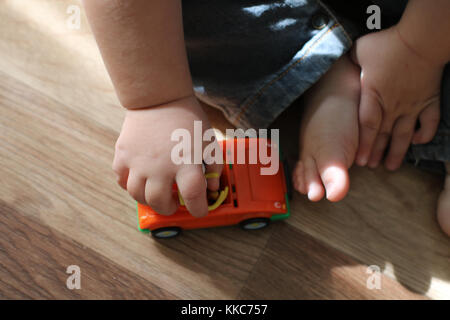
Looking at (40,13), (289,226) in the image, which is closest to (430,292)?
(289,226)

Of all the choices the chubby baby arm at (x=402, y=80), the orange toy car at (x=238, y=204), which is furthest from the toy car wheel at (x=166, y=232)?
the chubby baby arm at (x=402, y=80)

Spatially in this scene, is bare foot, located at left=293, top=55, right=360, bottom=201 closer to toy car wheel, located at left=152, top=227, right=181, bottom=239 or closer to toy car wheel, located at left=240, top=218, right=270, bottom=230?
toy car wheel, located at left=240, top=218, right=270, bottom=230

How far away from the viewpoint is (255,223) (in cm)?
59

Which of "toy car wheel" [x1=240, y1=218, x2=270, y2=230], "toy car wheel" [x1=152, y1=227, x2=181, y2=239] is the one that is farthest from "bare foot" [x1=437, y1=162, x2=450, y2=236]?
"toy car wheel" [x1=152, y1=227, x2=181, y2=239]

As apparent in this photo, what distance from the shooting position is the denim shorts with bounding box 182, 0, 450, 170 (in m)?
0.56

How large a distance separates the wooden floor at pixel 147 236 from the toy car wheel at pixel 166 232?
15 mm

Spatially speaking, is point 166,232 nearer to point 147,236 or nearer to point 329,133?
point 147,236

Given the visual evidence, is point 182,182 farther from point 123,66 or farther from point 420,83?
point 420,83

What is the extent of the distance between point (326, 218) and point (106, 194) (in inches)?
13.4

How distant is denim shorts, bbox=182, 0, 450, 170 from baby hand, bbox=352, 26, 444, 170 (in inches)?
0.8

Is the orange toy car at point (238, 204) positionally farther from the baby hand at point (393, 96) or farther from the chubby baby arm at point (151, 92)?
the baby hand at point (393, 96)

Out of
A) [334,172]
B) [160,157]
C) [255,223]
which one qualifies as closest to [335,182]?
[334,172]

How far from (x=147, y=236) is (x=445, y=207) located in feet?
1.47

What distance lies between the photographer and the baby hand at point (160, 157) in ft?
1.65
